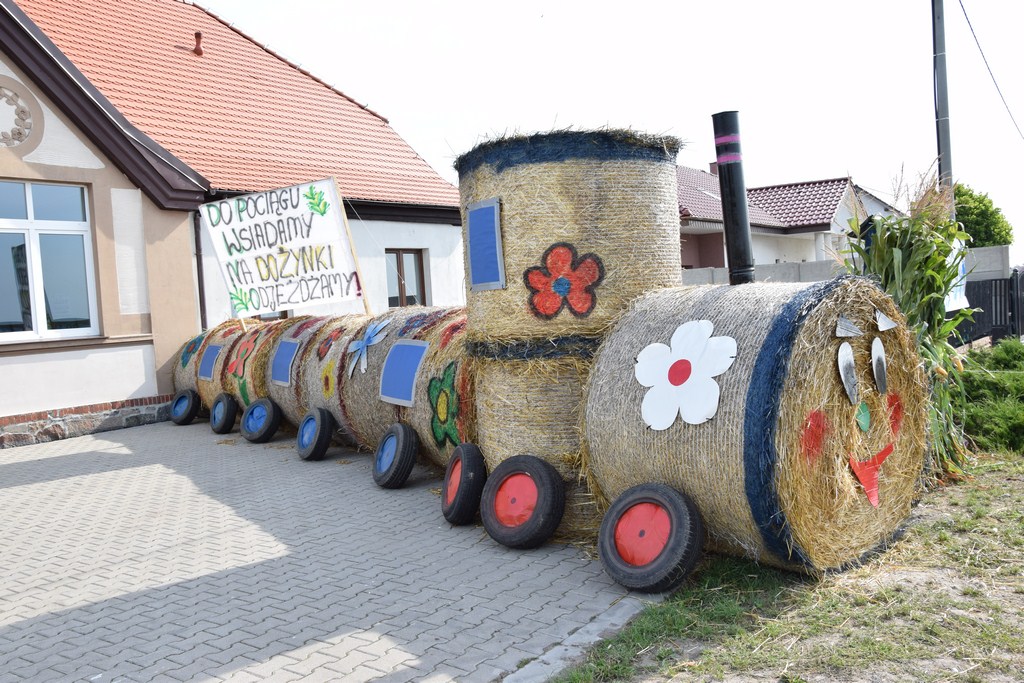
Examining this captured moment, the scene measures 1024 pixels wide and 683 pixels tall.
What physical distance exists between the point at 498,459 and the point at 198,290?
8.29 metres

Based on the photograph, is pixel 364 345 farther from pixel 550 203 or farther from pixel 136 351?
pixel 136 351

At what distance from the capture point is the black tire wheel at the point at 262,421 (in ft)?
30.4

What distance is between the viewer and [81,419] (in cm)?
1067

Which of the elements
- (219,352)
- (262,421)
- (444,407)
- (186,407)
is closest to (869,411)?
(444,407)

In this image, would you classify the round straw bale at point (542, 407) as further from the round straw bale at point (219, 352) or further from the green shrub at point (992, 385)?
the round straw bale at point (219, 352)

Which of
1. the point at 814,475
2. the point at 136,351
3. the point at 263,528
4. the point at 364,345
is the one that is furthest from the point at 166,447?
the point at 814,475

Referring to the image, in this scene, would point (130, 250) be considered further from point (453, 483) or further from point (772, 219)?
point (772, 219)

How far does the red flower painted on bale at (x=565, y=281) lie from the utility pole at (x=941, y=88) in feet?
25.5

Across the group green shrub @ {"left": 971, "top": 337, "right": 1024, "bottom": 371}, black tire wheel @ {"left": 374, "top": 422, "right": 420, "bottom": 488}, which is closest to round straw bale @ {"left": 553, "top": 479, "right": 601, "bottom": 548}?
black tire wheel @ {"left": 374, "top": 422, "right": 420, "bottom": 488}

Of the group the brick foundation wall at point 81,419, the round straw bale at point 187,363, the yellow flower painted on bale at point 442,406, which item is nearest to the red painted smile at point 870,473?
the yellow flower painted on bale at point 442,406

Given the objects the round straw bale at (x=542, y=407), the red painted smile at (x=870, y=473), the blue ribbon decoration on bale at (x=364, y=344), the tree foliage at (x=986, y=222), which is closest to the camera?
the red painted smile at (x=870, y=473)

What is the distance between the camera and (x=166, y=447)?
31.1 feet

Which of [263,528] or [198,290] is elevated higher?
[198,290]

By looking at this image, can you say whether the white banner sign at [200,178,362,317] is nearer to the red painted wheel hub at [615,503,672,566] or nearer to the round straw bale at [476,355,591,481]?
the round straw bale at [476,355,591,481]
